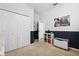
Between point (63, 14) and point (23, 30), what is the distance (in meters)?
2.23

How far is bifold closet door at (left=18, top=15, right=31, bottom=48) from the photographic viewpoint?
13.0ft

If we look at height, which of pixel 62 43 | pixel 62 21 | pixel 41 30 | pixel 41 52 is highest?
pixel 62 21

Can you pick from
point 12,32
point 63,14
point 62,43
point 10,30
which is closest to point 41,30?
point 63,14

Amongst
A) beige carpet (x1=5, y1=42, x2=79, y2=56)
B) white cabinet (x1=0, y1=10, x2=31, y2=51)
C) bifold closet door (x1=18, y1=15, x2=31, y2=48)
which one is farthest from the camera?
bifold closet door (x1=18, y1=15, x2=31, y2=48)

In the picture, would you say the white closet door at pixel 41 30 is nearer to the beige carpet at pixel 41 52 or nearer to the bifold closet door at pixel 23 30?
the bifold closet door at pixel 23 30

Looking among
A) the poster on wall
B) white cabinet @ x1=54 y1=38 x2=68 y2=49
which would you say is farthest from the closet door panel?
the poster on wall

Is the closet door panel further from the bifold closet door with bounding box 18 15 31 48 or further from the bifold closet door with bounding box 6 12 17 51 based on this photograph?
the bifold closet door with bounding box 18 15 31 48

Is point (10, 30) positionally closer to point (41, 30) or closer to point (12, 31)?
point (12, 31)

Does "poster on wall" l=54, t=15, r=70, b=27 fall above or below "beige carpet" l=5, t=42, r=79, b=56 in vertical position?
above

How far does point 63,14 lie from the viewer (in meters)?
4.23

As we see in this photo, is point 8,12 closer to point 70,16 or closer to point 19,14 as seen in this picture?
point 19,14

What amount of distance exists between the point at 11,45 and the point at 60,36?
254 cm

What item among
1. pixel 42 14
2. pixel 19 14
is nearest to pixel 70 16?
pixel 42 14

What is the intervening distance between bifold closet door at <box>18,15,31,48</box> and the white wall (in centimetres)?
120
